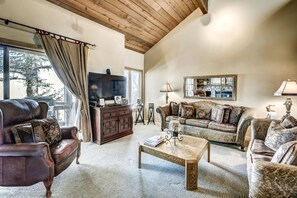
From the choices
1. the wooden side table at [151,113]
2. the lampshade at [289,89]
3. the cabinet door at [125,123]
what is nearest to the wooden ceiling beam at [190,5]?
the lampshade at [289,89]

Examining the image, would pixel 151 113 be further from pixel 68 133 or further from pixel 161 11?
pixel 68 133

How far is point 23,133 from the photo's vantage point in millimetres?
2143

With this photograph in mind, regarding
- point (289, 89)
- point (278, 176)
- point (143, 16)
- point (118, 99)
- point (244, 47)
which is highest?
point (143, 16)

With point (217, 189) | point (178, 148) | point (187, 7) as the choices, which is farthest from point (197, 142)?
point (187, 7)

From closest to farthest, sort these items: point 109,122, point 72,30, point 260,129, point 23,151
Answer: point 23,151
point 260,129
point 72,30
point 109,122

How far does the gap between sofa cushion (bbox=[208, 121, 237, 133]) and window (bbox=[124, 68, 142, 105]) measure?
3.02 metres

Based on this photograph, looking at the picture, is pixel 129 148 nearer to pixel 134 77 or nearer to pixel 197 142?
pixel 197 142

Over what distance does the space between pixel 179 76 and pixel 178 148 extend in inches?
134

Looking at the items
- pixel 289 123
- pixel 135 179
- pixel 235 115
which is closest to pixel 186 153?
pixel 135 179

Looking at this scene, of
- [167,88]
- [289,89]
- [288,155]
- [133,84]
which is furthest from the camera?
[133,84]

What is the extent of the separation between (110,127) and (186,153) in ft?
7.39

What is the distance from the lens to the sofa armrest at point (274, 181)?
1.35 meters

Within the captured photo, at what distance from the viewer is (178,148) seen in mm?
2422

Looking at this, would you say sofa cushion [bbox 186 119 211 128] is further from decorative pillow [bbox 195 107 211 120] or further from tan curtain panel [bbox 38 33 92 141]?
tan curtain panel [bbox 38 33 92 141]
